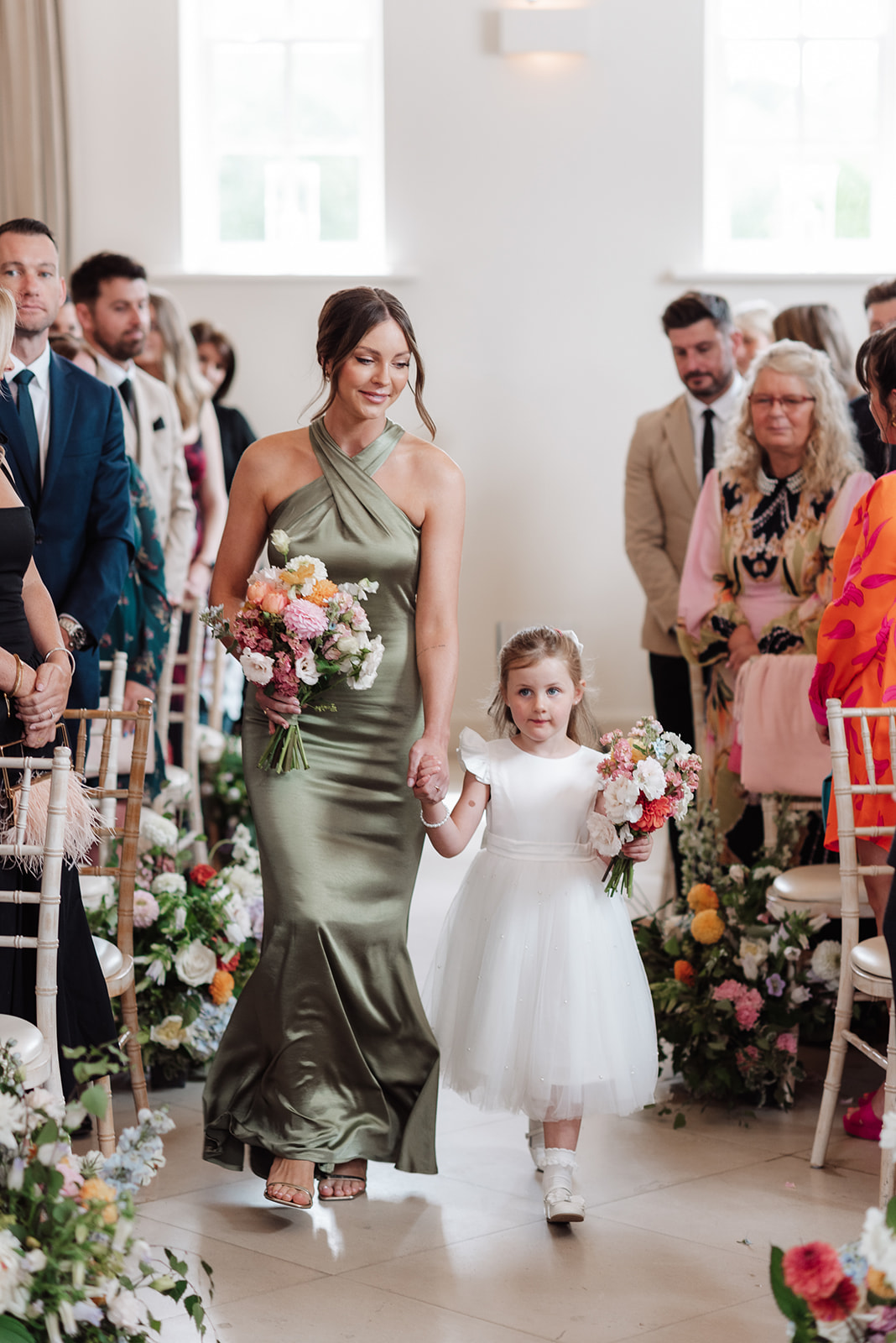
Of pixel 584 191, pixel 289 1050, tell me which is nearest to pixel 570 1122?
pixel 289 1050

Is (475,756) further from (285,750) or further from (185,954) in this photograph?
(185,954)

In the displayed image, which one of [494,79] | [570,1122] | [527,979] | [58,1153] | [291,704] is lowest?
[570,1122]

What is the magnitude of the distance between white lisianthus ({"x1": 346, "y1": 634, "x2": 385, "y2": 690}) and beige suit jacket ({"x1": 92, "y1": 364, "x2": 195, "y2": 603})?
2.42 m

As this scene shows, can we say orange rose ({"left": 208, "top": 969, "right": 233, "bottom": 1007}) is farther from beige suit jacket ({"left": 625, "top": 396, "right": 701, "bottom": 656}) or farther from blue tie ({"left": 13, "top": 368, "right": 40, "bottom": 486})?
beige suit jacket ({"left": 625, "top": 396, "right": 701, "bottom": 656})

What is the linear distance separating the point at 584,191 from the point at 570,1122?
661cm

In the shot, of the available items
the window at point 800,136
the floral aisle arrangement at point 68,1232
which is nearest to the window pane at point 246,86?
the window at point 800,136

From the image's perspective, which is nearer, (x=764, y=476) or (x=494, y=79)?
(x=764, y=476)

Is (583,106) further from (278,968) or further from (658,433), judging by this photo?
(278,968)

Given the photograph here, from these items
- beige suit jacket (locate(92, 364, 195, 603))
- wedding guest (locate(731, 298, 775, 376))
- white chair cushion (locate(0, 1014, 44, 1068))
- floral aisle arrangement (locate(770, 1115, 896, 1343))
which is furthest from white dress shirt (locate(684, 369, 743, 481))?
floral aisle arrangement (locate(770, 1115, 896, 1343))

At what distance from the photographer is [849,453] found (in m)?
4.28

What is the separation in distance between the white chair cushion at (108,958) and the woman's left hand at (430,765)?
2.41 feet

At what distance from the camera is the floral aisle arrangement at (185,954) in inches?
150

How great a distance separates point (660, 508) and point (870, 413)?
1.13m

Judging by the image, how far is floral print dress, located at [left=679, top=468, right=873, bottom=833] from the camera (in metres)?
4.27
